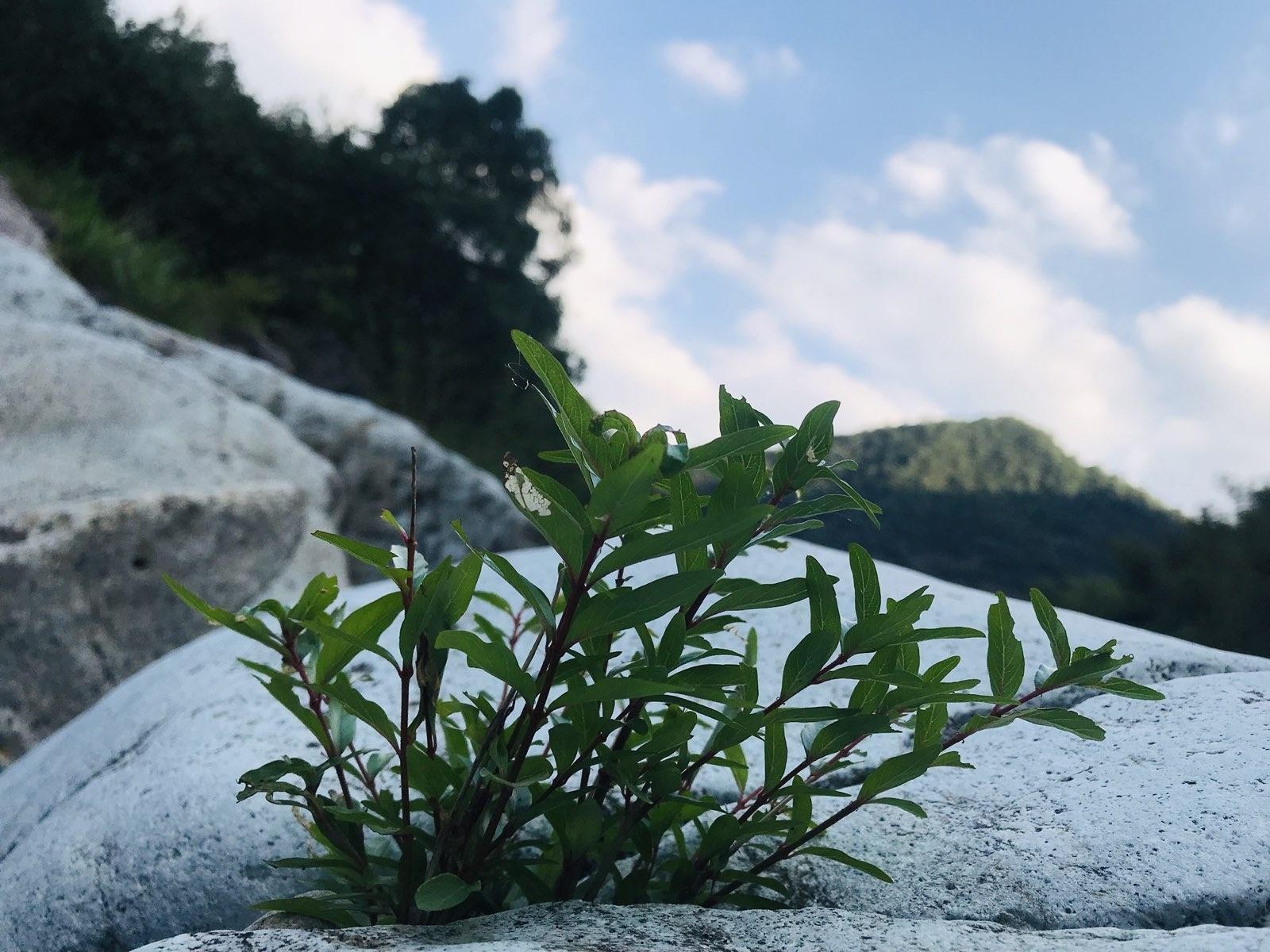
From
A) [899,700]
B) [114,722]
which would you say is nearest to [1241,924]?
[899,700]

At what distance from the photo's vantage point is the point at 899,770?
3.12ft

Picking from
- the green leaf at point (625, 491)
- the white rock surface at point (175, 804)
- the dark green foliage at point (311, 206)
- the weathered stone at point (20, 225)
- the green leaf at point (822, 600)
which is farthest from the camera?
the dark green foliage at point (311, 206)

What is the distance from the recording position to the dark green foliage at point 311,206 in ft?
38.2

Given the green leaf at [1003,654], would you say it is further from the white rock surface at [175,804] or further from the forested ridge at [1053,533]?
the forested ridge at [1053,533]

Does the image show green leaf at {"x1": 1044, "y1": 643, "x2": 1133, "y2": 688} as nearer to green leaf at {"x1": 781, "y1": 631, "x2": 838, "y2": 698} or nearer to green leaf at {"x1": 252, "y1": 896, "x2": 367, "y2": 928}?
green leaf at {"x1": 781, "y1": 631, "x2": 838, "y2": 698}

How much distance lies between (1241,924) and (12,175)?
10.9 meters

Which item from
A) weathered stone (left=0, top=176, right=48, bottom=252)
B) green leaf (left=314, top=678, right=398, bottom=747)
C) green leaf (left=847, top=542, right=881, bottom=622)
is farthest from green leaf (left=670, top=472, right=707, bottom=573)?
weathered stone (left=0, top=176, right=48, bottom=252)

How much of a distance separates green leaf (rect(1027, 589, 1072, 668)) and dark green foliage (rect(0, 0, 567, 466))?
795 centimetres

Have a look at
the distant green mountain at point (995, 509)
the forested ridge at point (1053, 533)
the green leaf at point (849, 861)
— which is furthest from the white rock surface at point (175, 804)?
the distant green mountain at point (995, 509)

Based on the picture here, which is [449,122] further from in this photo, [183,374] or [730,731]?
[730,731]

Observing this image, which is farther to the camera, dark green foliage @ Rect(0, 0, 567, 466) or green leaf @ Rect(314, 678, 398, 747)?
dark green foliage @ Rect(0, 0, 567, 466)

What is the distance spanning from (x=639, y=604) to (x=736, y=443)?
159 mm

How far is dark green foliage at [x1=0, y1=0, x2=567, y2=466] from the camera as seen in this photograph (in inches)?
459

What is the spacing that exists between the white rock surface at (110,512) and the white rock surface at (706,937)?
2.52 meters
